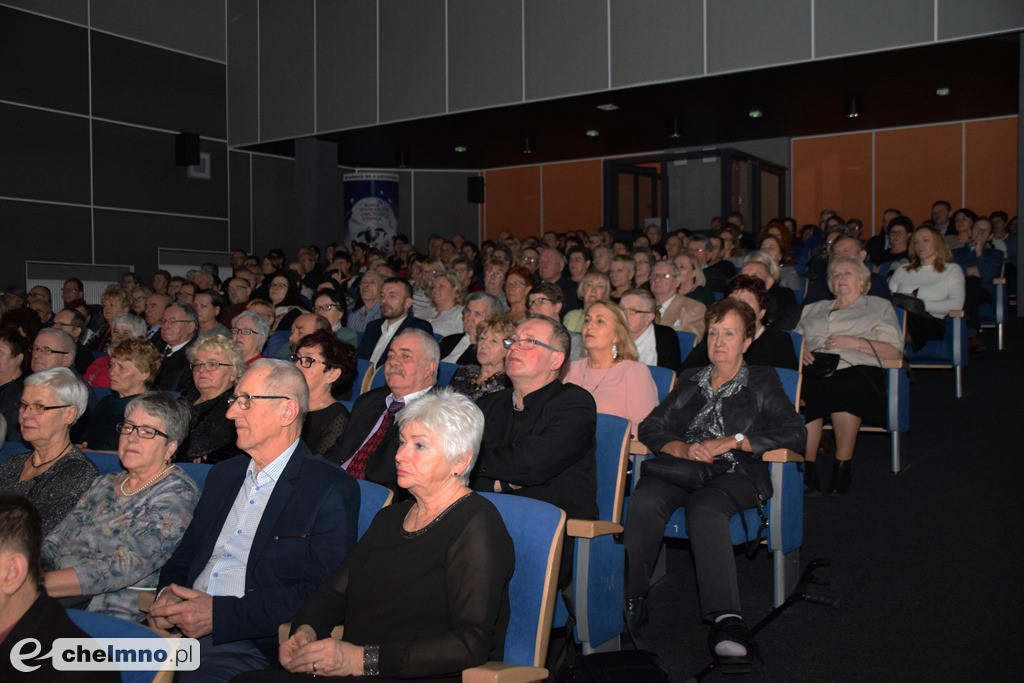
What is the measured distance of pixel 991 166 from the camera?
11.6 metres

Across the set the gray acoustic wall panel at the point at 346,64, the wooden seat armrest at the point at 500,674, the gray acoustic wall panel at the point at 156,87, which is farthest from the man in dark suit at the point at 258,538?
the gray acoustic wall panel at the point at 156,87

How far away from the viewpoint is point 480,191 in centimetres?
1551

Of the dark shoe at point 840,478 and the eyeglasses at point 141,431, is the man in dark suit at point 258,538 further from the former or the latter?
the dark shoe at point 840,478

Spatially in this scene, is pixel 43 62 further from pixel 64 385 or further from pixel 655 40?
pixel 64 385

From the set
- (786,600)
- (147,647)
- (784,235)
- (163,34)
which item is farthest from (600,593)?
(163,34)

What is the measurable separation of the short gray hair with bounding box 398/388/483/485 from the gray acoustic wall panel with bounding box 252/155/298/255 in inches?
454

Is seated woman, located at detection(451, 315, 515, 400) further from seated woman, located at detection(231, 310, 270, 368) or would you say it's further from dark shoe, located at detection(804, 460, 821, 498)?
dark shoe, located at detection(804, 460, 821, 498)

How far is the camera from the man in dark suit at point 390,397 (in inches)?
133

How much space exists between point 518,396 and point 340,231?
9.93m

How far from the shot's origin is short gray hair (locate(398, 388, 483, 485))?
210 centimetres

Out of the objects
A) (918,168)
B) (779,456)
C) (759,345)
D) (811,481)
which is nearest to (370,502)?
(779,456)

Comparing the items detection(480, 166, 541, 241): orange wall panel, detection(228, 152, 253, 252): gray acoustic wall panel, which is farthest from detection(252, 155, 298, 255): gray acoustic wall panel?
detection(480, 166, 541, 241): orange wall panel

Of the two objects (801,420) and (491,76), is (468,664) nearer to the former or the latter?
(801,420)

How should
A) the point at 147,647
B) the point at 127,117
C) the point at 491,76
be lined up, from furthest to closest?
the point at 127,117 < the point at 491,76 < the point at 147,647
